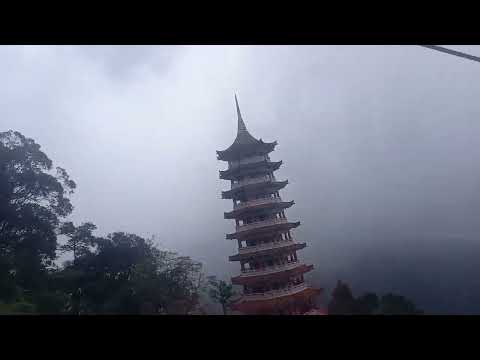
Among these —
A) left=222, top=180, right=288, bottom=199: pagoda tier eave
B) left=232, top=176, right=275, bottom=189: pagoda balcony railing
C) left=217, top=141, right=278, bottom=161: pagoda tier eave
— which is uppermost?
left=217, top=141, right=278, bottom=161: pagoda tier eave

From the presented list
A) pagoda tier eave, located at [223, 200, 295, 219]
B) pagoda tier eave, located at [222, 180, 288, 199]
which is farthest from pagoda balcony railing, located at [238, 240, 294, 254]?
pagoda tier eave, located at [222, 180, 288, 199]

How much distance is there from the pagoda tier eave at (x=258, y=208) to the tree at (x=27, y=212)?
7631mm

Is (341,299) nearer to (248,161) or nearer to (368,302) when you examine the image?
(368,302)

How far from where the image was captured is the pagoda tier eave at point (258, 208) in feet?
50.3

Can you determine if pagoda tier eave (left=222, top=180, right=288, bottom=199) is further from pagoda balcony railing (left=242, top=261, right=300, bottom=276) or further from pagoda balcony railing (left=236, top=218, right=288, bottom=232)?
pagoda balcony railing (left=242, top=261, right=300, bottom=276)

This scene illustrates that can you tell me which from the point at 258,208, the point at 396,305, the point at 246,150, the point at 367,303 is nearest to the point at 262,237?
the point at 258,208

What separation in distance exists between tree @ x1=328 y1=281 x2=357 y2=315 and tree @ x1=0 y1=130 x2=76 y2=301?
42.3 ft

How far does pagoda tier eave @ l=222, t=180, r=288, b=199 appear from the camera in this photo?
15820 millimetres

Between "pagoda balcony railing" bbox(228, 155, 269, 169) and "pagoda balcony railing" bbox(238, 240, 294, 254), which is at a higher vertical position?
"pagoda balcony railing" bbox(228, 155, 269, 169)

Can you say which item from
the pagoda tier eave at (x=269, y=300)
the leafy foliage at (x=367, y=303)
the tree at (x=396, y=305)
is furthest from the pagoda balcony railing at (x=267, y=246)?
the tree at (x=396, y=305)

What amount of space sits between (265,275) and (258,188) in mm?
4185

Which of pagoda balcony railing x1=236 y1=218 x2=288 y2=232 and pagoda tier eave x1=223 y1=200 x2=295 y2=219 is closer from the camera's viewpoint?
pagoda balcony railing x1=236 y1=218 x2=288 y2=232

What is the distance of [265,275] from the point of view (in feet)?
46.3
